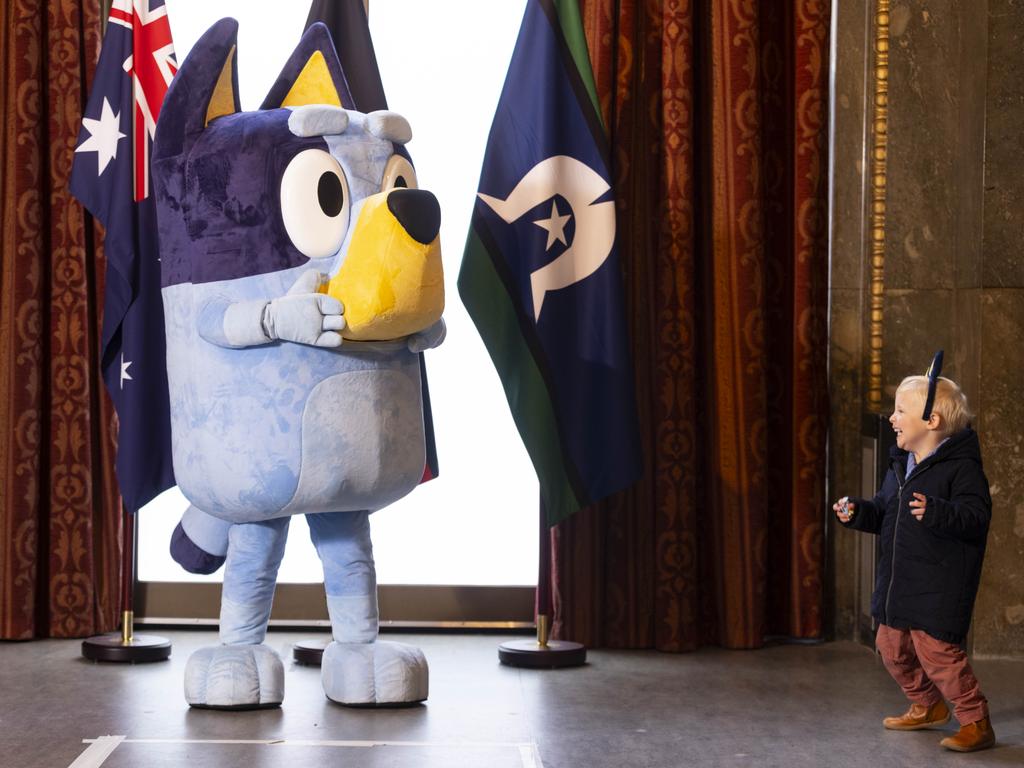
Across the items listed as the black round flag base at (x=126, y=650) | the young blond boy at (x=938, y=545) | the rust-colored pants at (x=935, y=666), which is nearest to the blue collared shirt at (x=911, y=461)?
the young blond boy at (x=938, y=545)

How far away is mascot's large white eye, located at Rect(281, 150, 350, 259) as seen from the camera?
3117 millimetres

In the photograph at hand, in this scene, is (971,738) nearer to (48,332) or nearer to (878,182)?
(878,182)

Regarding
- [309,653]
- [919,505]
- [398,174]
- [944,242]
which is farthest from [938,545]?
[309,653]

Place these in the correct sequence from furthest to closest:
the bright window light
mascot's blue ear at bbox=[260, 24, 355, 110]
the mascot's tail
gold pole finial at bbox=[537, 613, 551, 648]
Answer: the bright window light → gold pole finial at bbox=[537, 613, 551, 648] → the mascot's tail → mascot's blue ear at bbox=[260, 24, 355, 110]

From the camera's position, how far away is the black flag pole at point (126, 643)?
3.80 metres

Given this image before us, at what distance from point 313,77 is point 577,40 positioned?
82cm

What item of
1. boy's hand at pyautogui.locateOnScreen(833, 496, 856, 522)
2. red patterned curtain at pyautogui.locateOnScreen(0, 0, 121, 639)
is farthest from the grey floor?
boy's hand at pyautogui.locateOnScreen(833, 496, 856, 522)

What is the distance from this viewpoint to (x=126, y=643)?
3838 millimetres

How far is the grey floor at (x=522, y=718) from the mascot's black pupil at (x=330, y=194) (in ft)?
3.93

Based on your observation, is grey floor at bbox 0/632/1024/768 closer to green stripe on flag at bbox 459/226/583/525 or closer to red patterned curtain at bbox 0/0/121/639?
red patterned curtain at bbox 0/0/121/639

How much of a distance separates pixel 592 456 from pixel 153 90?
1571mm

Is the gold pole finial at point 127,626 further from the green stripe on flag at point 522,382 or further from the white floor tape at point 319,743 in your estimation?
the green stripe on flag at point 522,382

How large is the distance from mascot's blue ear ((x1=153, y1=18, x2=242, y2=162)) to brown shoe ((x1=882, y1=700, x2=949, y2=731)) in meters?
2.16

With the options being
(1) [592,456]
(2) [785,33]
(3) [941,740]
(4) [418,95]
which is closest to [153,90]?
(4) [418,95]
